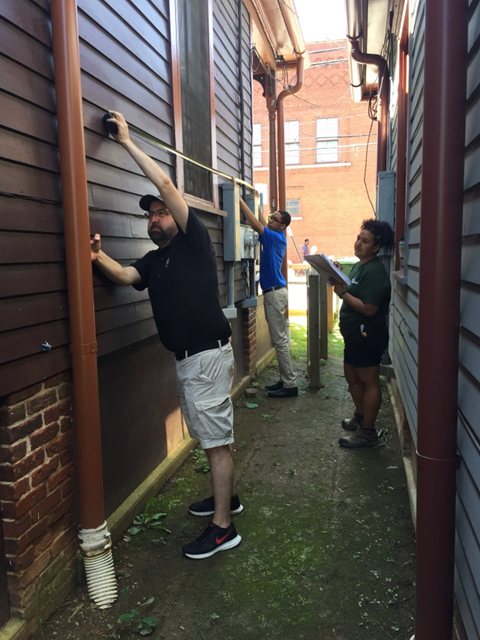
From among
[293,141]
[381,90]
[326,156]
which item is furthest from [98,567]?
[293,141]

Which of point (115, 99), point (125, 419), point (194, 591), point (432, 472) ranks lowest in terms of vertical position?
point (194, 591)

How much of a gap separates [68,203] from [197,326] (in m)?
0.94

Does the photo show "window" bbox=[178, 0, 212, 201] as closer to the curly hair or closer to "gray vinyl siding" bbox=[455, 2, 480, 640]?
the curly hair

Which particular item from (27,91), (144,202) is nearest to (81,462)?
(144,202)

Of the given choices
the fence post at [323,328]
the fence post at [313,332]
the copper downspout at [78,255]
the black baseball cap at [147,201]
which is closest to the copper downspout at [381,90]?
the fence post at [323,328]

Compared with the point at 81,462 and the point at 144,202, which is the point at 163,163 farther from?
the point at 81,462

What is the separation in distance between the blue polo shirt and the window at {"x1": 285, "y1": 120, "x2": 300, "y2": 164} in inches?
827

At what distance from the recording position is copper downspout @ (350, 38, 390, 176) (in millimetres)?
6309

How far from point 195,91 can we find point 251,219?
5.29 feet

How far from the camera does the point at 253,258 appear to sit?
608cm

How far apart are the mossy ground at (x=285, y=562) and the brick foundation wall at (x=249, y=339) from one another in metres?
2.20

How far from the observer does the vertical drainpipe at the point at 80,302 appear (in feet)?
7.26

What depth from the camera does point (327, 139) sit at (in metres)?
25.0

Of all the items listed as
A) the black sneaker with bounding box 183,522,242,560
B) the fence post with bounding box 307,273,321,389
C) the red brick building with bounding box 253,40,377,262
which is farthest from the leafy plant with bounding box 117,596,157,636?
the red brick building with bounding box 253,40,377,262
